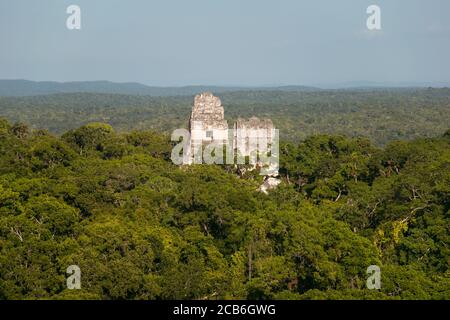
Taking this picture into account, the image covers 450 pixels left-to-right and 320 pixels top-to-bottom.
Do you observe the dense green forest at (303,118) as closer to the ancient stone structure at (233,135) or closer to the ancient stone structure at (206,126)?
the ancient stone structure at (233,135)

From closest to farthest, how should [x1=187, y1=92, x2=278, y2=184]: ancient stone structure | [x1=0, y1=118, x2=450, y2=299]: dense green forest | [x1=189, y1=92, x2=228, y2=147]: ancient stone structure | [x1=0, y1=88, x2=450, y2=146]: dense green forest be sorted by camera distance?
[x1=0, y1=118, x2=450, y2=299]: dense green forest, [x1=187, y1=92, x2=278, y2=184]: ancient stone structure, [x1=189, y1=92, x2=228, y2=147]: ancient stone structure, [x1=0, y1=88, x2=450, y2=146]: dense green forest

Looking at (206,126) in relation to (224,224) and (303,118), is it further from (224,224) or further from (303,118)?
(303,118)

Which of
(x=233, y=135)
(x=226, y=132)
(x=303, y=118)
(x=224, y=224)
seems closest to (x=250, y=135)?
(x=233, y=135)

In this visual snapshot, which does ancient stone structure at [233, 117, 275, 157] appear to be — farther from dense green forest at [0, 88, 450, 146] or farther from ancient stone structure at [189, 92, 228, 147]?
dense green forest at [0, 88, 450, 146]

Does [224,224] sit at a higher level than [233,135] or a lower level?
lower

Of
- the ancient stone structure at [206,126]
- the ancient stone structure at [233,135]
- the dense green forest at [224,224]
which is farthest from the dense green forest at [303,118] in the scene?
the dense green forest at [224,224]

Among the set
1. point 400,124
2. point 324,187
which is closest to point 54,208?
point 324,187

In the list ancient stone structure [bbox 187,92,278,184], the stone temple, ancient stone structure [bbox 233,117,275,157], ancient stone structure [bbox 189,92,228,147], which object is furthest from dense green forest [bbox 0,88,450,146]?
ancient stone structure [bbox 189,92,228,147]
